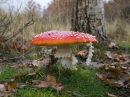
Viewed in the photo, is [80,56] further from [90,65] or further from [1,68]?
[1,68]

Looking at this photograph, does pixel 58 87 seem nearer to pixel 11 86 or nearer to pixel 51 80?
pixel 51 80

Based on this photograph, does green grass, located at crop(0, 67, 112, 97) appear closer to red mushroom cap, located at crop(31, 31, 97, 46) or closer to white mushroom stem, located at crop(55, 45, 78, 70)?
white mushroom stem, located at crop(55, 45, 78, 70)

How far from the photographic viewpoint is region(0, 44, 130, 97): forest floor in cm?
300

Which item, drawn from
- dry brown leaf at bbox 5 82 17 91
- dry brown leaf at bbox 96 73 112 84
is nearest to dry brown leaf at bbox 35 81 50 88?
dry brown leaf at bbox 5 82 17 91

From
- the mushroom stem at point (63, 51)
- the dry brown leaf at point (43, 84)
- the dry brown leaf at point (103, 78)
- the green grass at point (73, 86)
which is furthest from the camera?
the dry brown leaf at point (103, 78)

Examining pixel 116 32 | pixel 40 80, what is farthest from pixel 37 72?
pixel 116 32

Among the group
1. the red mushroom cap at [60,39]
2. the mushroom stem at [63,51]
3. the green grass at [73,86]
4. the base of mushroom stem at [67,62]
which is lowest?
the green grass at [73,86]

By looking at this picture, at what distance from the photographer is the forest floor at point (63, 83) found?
3002 mm

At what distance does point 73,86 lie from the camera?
3.24m

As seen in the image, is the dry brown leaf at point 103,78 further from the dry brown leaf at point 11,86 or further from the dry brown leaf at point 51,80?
the dry brown leaf at point 11,86

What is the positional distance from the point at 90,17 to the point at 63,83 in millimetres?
2356

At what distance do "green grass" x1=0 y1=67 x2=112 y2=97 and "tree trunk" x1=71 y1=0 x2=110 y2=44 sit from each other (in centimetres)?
181

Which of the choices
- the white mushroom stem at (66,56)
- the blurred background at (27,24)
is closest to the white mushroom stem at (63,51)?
the white mushroom stem at (66,56)

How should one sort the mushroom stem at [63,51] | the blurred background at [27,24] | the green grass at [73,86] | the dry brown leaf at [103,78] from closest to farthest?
the green grass at [73,86] < the mushroom stem at [63,51] < the dry brown leaf at [103,78] < the blurred background at [27,24]
